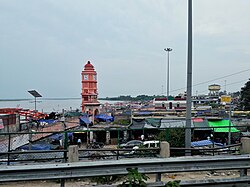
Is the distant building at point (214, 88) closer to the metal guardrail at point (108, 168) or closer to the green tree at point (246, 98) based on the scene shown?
the green tree at point (246, 98)

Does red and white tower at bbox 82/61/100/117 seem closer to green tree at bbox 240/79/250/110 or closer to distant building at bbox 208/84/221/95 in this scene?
green tree at bbox 240/79/250/110

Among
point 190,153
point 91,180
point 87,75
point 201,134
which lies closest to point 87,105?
point 87,75

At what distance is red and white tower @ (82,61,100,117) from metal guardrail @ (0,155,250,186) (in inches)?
1325

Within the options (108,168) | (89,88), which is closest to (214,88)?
(89,88)

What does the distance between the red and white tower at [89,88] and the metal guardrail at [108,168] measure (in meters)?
33.7

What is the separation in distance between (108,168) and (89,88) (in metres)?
A: 34.0

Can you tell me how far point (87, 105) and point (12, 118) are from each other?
38.9 ft

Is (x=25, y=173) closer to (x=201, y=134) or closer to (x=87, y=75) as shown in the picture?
(x=201, y=134)

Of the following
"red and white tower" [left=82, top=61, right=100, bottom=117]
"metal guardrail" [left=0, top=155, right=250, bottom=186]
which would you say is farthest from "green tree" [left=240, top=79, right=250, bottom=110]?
"metal guardrail" [left=0, top=155, right=250, bottom=186]

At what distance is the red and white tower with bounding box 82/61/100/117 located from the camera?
37812 mm

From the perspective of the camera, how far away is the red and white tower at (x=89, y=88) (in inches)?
1489

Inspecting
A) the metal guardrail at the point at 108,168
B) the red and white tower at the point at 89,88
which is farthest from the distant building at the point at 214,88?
the metal guardrail at the point at 108,168

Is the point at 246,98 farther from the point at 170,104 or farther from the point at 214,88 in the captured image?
Answer: the point at 214,88

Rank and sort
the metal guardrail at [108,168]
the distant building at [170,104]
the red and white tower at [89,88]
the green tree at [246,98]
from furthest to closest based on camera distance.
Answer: the distant building at [170,104] → the green tree at [246,98] → the red and white tower at [89,88] → the metal guardrail at [108,168]
